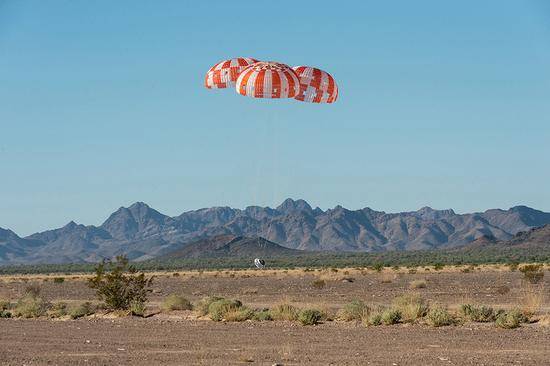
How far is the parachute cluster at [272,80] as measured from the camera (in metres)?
34.2

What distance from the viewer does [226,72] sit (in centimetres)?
3794

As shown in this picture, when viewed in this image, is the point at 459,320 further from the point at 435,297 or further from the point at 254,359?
the point at 435,297

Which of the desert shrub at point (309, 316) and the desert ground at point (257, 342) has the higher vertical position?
the desert shrub at point (309, 316)

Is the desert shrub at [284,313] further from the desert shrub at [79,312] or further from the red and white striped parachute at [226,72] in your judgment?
the red and white striped parachute at [226,72]

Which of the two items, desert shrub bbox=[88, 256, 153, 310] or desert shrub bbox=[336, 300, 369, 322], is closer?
desert shrub bbox=[336, 300, 369, 322]

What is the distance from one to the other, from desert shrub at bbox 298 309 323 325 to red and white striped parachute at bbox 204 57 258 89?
13.4 meters

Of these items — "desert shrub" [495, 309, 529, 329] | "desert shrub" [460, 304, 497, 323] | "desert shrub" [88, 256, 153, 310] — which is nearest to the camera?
"desert shrub" [495, 309, 529, 329]

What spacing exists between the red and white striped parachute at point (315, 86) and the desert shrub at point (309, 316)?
11560 millimetres

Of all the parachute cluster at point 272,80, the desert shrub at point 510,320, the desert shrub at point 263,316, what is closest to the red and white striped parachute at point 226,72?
the parachute cluster at point 272,80

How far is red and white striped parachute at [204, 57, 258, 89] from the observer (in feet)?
124

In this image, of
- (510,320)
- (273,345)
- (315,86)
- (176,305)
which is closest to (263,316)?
(176,305)

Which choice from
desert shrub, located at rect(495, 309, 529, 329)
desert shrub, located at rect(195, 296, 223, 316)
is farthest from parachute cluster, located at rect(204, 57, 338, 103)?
desert shrub, located at rect(495, 309, 529, 329)

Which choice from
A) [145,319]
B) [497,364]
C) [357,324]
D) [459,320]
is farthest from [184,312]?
[497,364]

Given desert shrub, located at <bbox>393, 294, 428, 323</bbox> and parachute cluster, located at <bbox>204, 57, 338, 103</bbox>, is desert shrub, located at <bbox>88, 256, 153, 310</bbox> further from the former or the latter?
desert shrub, located at <bbox>393, 294, 428, 323</bbox>
